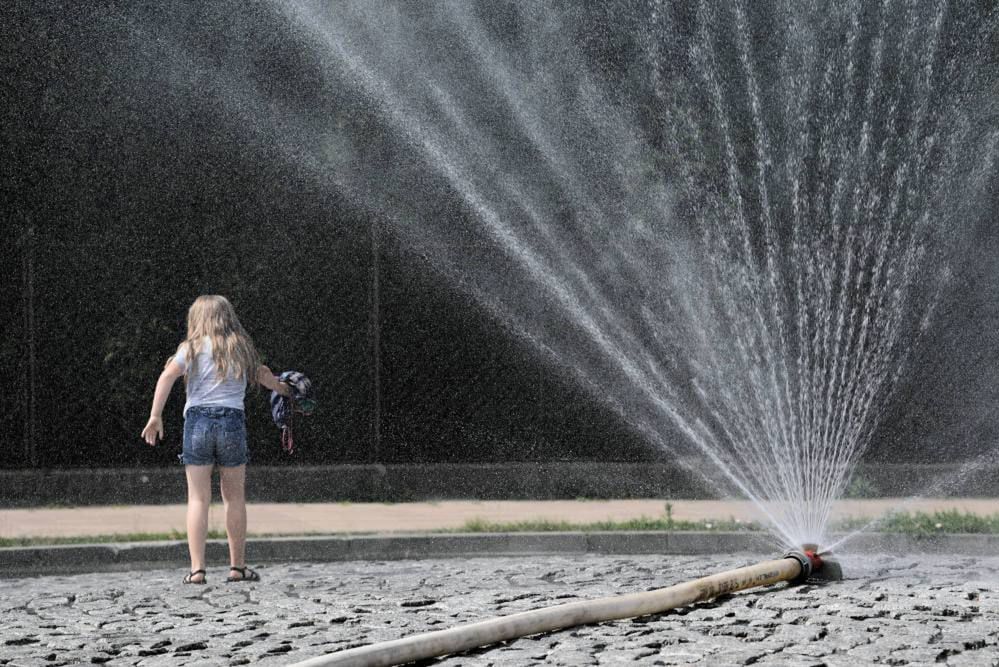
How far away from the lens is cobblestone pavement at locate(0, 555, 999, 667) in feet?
17.7

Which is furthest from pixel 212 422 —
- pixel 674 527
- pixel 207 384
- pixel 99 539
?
pixel 674 527

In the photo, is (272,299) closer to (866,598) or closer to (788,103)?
(788,103)

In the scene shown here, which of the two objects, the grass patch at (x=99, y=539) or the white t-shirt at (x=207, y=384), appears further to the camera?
the grass patch at (x=99, y=539)

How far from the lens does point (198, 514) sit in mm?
7637

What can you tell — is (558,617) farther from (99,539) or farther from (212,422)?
(99,539)

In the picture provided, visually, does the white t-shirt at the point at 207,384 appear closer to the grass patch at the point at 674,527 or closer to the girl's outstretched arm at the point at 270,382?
the girl's outstretched arm at the point at 270,382

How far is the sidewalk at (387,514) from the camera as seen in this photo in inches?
399

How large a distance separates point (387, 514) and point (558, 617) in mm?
5607

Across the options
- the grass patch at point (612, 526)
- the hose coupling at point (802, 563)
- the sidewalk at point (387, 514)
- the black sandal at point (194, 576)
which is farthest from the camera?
the sidewalk at point (387, 514)

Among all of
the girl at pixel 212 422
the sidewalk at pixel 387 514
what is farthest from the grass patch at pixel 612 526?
the girl at pixel 212 422

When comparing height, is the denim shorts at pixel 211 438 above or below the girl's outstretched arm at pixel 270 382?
below

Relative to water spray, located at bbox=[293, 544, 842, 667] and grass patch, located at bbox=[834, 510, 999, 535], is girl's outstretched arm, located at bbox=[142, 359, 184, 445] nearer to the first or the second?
water spray, located at bbox=[293, 544, 842, 667]

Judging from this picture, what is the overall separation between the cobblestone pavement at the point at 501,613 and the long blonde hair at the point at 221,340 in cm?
113

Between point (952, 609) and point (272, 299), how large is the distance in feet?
26.6
